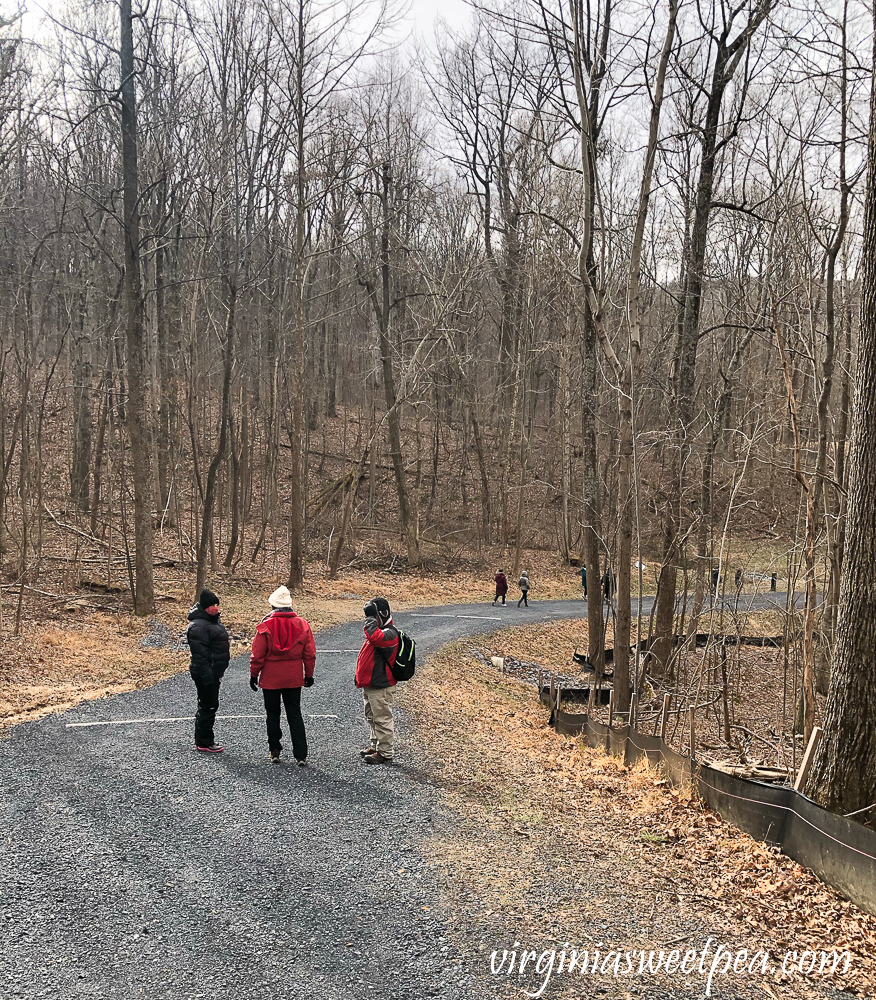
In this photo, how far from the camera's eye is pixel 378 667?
8109 millimetres

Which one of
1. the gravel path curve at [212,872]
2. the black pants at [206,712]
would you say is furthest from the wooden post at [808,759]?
the black pants at [206,712]

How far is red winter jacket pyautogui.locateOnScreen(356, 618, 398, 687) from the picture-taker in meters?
8.09

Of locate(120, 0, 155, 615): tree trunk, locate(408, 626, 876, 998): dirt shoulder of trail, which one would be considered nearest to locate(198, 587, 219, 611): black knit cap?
locate(408, 626, 876, 998): dirt shoulder of trail

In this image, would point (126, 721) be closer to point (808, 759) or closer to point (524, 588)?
point (808, 759)

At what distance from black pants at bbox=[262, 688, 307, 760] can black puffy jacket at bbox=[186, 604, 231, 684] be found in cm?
65

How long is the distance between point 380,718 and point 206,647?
2048 mm

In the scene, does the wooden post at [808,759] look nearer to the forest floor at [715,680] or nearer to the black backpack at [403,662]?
the forest floor at [715,680]

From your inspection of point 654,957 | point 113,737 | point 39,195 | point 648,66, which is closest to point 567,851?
point 654,957

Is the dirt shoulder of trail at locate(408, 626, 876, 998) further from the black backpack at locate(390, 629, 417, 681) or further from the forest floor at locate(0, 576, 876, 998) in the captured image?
the black backpack at locate(390, 629, 417, 681)

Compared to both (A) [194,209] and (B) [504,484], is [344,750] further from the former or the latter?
(A) [194,209]

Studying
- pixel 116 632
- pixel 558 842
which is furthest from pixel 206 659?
pixel 116 632

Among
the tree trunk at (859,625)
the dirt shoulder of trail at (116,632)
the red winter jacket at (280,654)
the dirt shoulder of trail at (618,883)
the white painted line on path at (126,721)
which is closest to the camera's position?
the dirt shoulder of trail at (618,883)

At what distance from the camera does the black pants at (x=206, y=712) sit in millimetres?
8188

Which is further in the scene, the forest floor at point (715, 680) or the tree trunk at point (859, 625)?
the forest floor at point (715, 680)
